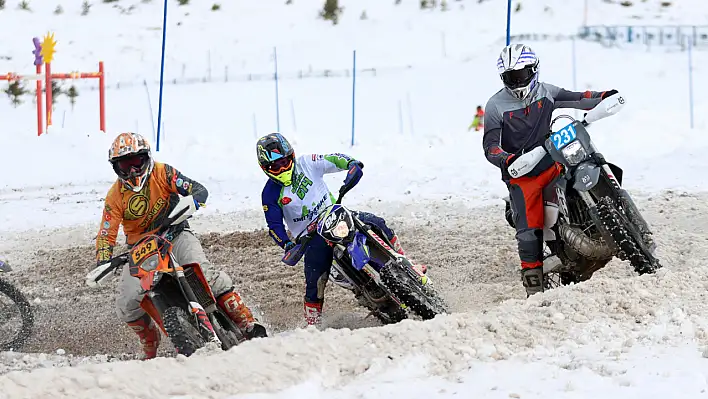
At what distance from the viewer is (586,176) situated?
7004 millimetres

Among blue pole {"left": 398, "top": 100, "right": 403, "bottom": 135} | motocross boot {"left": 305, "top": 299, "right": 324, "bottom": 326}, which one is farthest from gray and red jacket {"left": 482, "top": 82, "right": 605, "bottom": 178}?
blue pole {"left": 398, "top": 100, "right": 403, "bottom": 135}

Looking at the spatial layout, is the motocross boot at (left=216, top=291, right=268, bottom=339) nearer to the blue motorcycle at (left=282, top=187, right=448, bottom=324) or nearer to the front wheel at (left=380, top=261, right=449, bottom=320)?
the blue motorcycle at (left=282, top=187, right=448, bottom=324)

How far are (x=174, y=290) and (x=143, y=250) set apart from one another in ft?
1.32

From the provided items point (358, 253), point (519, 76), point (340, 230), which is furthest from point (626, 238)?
point (340, 230)

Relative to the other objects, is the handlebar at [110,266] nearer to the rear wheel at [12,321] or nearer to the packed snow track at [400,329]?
the packed snow track at [400,329]

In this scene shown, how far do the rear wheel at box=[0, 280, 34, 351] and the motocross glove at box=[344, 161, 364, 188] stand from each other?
10.5 ft

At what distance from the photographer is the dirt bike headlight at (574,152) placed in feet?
23.0

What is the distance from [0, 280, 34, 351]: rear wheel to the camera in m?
8.56

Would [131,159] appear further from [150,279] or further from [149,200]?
[150,279]

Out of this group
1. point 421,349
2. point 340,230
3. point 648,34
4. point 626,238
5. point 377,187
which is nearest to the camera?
point 421,349

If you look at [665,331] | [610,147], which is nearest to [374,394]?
[665,331]

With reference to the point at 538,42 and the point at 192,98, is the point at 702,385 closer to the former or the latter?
the point at 192,98

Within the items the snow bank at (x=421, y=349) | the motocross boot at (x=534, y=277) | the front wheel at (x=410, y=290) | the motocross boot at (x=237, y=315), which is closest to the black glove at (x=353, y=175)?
the front wheel at (x=410, y=290)

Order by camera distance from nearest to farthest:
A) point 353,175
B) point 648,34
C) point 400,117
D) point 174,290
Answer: point 174,290 → point 353,175 → point 400,117 → point 648,34
